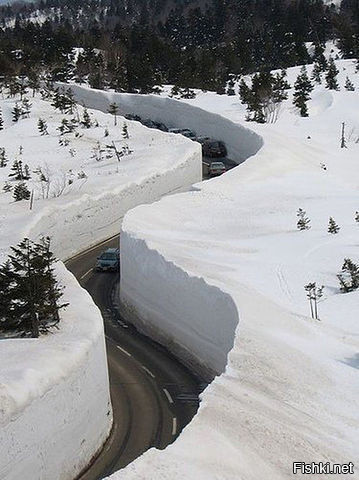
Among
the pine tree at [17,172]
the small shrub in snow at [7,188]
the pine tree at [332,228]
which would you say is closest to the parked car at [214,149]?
the pine tree at [17,172]

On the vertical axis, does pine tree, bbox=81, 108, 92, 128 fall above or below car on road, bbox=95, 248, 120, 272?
below

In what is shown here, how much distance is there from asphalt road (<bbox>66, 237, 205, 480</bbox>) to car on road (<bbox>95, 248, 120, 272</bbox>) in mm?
4599

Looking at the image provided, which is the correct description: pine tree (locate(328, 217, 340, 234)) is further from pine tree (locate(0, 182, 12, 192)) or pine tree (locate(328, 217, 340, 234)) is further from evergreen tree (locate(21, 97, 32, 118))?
evergreen tree (locate(21, 97, 32, 118))

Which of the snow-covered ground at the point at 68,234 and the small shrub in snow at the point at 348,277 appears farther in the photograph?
the small shrub in snow at the point at 348,277

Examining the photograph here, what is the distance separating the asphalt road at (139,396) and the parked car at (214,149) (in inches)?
1163

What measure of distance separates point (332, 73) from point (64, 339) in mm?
64156

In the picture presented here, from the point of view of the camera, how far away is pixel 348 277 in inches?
982

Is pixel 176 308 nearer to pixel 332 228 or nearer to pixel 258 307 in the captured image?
pixel 258 307

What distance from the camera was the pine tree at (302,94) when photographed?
64.8 m

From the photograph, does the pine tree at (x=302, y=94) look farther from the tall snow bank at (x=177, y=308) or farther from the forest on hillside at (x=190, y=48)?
the tall snow bank at (x=177, y=308)

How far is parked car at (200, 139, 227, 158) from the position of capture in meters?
57.2

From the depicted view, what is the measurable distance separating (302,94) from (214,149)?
1635 centimetres

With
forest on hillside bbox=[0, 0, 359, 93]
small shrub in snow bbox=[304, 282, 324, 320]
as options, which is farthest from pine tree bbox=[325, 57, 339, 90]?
small shrub in snow bbox=[304, 282, 324, 320]

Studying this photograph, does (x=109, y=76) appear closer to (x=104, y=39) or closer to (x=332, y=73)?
(x=104, y=39)
